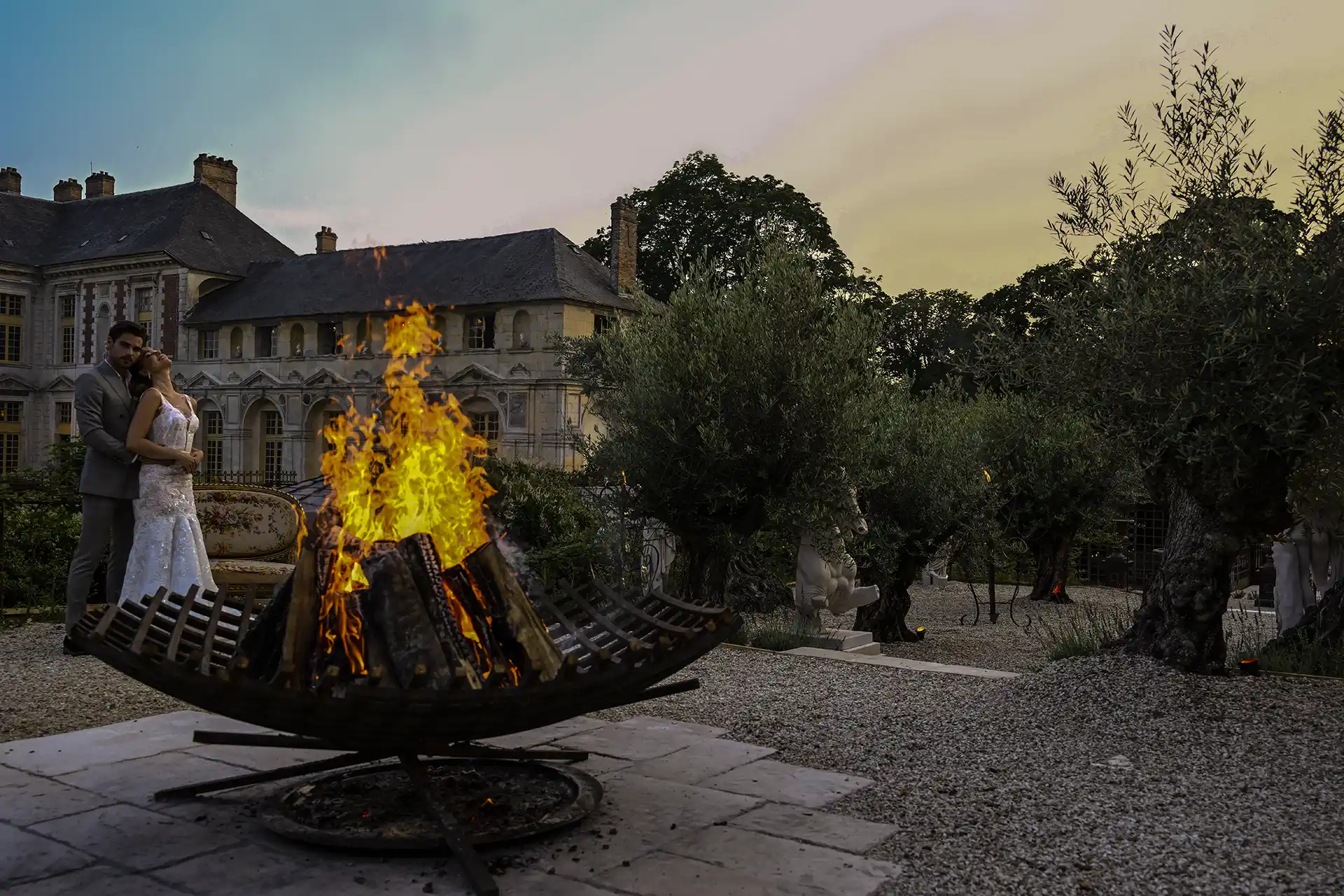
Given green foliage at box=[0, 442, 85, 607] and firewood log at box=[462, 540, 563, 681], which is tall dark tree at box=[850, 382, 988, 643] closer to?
green foliage at box=[0, 442, 85, 607]

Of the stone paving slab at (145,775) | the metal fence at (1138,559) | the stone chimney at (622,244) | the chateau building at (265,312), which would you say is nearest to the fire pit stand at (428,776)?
the stone paving slab at (145,775)

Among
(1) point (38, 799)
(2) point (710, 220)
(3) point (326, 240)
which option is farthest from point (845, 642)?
(3) point (326, 240)

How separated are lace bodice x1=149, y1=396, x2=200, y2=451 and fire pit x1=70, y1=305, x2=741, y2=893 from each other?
9.18ft

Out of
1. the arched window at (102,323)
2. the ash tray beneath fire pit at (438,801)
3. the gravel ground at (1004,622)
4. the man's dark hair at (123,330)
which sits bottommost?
the gravel ground at (1004,622)

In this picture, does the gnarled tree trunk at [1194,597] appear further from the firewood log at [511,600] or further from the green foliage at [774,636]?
the firewood log at [511,600]

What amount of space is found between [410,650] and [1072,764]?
147 inches

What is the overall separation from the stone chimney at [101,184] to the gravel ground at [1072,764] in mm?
59413

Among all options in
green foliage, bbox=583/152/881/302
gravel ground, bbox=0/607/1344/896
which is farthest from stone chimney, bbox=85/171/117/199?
gravel ground, bbox=0/607/1344/896

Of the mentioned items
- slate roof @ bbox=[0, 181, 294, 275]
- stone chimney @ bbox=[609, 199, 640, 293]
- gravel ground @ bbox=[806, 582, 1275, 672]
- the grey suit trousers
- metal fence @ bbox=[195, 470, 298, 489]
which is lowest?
gravel ground @ bbox=[806, 582, 1275, 672]

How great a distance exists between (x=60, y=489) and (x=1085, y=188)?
40.4ft

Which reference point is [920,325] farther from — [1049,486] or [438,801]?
[438,801]

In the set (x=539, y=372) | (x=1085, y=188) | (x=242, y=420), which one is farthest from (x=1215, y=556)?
(x=242, y=420)

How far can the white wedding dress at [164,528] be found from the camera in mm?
8078

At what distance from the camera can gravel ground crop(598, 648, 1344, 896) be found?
14.4 ft
